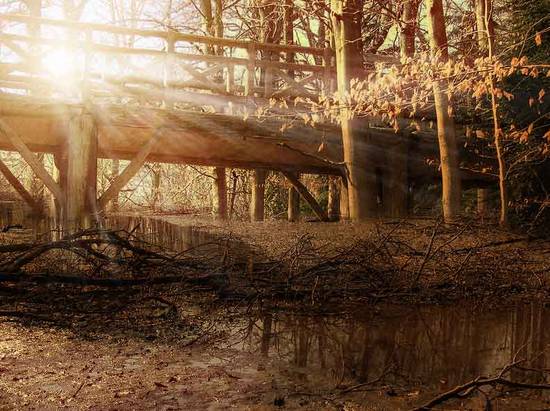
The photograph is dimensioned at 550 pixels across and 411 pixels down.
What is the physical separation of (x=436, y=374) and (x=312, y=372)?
72 centimetres

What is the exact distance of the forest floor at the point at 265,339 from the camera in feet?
9.31

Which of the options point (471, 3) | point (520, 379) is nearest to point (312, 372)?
point (520, 379)

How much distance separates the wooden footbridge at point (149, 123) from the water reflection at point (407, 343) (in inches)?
226

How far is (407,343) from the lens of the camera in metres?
3.93

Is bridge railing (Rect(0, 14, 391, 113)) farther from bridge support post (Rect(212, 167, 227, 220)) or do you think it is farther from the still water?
the still water

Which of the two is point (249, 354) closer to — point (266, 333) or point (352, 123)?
point (266, 333)

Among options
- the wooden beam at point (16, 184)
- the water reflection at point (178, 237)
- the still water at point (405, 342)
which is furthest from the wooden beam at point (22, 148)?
the still water at point (405, 342)

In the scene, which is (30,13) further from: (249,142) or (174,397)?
(174,397)

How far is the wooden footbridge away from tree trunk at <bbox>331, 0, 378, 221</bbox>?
58 cm

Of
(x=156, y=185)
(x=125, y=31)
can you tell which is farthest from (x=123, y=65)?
(x=156, y=185)

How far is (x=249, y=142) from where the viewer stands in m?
11.4

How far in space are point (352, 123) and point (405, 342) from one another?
7.50 m

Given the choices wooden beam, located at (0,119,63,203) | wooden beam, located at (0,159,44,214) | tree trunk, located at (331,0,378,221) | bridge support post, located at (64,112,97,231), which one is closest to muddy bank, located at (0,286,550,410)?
bridge support post, located at (64,112,97,231)

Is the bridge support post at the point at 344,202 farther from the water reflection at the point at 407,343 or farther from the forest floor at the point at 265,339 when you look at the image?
the water reflection at the point at 407,343
